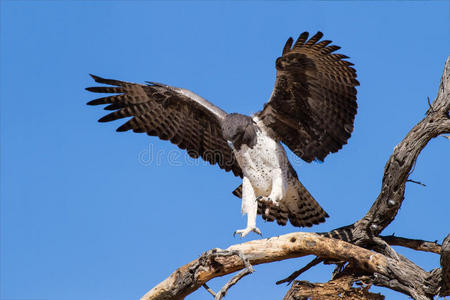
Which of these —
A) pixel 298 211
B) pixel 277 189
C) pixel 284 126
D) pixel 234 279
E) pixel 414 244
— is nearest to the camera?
pixel 234 279

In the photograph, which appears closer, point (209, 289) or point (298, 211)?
point (209, 289)

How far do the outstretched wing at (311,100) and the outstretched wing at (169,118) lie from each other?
37.6 inches

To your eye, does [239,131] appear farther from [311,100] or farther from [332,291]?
[332,291]

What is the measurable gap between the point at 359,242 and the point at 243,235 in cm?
152

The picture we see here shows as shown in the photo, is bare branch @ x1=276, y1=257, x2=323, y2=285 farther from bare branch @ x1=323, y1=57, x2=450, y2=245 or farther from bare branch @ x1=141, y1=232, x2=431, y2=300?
bare branch @ x1=323, y1=57, x2=450, y2=245

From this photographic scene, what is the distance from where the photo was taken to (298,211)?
300 inches

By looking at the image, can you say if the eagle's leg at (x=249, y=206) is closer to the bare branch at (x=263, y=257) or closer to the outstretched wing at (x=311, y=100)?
the bare branch at (x=263, y=257)

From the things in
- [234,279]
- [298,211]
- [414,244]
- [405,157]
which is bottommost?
[414,244]

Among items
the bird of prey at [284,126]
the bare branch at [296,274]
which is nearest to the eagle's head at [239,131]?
the bird of prey at [284,126]

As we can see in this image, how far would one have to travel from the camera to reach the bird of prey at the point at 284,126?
22.5 feet

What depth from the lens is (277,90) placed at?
7.13 metres

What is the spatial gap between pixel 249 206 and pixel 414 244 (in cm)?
221

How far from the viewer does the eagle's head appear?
7094mm

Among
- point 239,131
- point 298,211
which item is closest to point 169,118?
point 239,131
